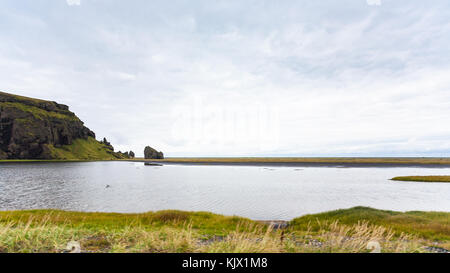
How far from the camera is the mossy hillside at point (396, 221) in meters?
15.4

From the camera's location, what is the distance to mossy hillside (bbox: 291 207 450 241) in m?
15.4

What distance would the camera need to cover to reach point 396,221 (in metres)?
19.6

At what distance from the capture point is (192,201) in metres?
36.3
